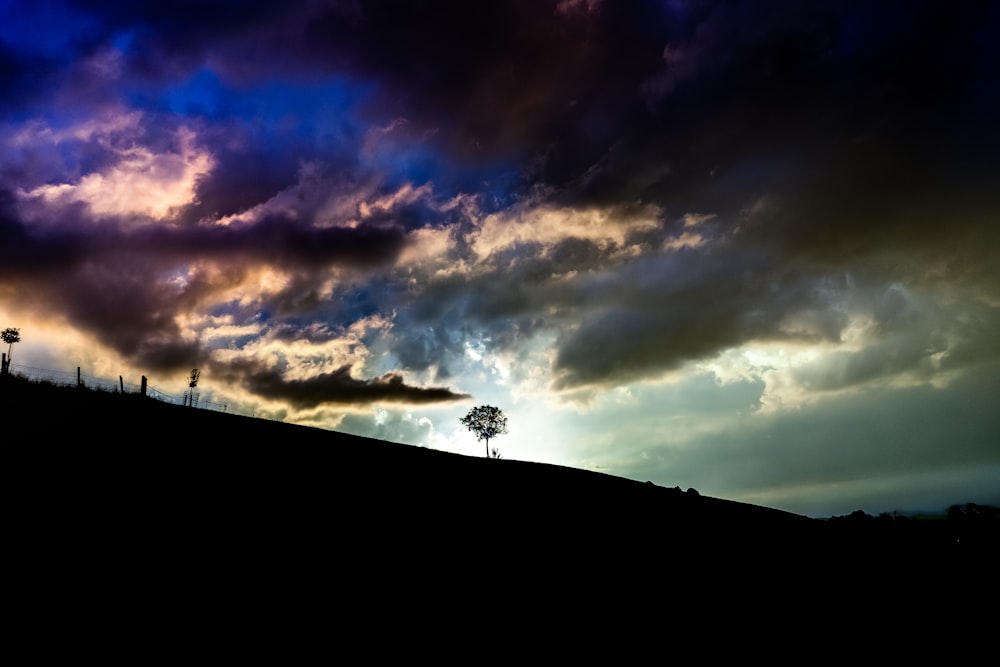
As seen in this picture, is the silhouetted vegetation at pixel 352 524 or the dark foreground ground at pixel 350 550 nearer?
the dark foreground ground at pixel 350 550

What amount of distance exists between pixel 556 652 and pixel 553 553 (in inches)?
199

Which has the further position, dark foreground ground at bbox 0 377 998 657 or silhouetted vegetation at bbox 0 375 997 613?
silhouetted vegetation at bbox 0 375 997 613

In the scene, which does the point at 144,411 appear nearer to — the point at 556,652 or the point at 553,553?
the point at 553,553

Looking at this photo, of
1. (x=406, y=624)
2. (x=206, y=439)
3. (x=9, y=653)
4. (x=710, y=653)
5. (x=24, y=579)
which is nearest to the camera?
(x=9, y=653)

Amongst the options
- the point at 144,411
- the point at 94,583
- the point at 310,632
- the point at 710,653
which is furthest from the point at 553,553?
the point at 144,411

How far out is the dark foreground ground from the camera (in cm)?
950

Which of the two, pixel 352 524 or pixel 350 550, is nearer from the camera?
pixel 350 550

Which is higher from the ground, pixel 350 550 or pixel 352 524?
pixel 352 524

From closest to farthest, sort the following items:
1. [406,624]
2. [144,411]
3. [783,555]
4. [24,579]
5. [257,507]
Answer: [24,579]
[406,624]
[257,507]
[144,411]
[783,555]

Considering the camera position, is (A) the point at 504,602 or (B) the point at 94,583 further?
(A) the point at 504,602

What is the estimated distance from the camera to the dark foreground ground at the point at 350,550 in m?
9.50

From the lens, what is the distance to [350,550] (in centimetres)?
1253

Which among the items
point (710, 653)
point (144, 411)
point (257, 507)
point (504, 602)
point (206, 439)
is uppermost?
point (144, 411)

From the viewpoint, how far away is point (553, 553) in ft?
51.4
